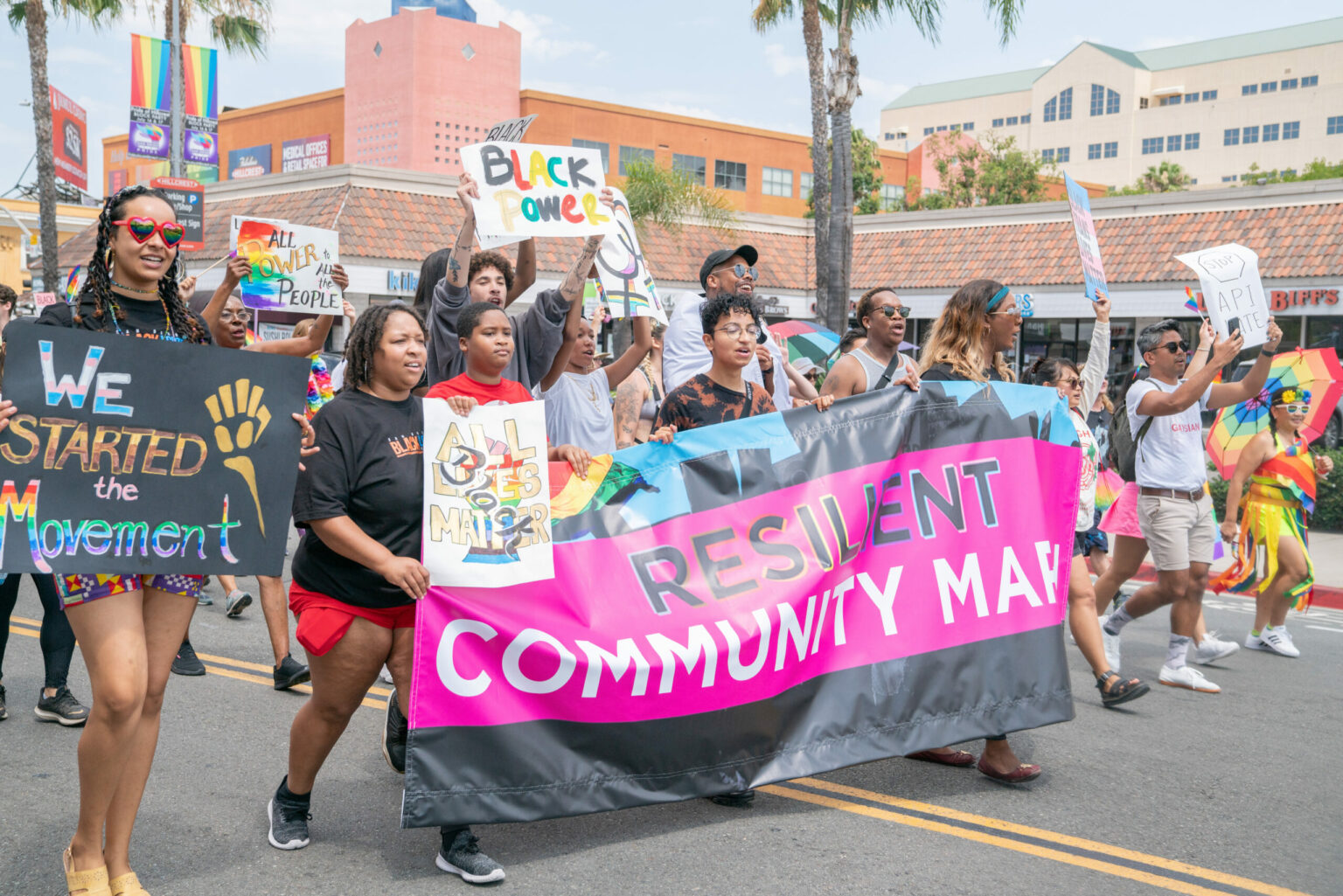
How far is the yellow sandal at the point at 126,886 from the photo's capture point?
3.47m

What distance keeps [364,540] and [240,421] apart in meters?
0.53

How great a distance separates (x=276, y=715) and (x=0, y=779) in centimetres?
125

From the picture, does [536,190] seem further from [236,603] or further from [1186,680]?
[1186,680]

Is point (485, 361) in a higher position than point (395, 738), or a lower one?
higher

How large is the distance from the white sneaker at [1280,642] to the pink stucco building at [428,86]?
1803 inches

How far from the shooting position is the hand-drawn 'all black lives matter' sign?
3303 mm

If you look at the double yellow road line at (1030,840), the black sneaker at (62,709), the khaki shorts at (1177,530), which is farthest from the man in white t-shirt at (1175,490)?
the black sneaker at (62,709)

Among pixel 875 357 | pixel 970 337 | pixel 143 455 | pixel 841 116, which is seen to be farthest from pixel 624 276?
pixel 841 116

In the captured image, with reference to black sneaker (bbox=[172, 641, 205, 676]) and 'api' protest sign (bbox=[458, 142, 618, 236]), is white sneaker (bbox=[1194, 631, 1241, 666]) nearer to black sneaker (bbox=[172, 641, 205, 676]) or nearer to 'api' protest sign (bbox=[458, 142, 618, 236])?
'api' protest sign (bbox=[458, 142, 618, 236])

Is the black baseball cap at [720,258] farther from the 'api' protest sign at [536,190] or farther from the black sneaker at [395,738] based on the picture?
the black sneaker at [395,738]

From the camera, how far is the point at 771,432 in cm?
463

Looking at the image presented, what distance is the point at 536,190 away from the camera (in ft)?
16.9

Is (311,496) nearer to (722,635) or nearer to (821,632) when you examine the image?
(722,635)

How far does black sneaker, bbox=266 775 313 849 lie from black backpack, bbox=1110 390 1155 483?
5.04 m
